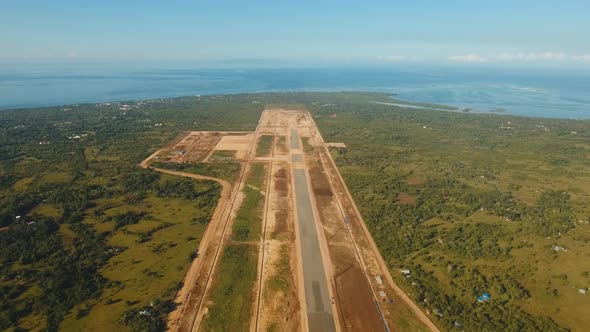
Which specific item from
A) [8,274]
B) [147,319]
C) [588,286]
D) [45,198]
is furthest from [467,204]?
[45,198]

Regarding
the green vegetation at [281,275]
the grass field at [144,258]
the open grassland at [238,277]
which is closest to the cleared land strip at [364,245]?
the green vegetation at [281,275]

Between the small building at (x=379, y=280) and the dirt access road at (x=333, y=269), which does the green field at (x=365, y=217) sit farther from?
the small building at (x=379, y=280)

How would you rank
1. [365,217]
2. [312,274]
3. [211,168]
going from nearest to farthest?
[312,274] → [365,217] → [211,168]

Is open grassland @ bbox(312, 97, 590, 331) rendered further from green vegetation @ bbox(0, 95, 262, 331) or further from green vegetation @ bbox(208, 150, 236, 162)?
green vegetation @ bbox(0, 95, 262, 331)

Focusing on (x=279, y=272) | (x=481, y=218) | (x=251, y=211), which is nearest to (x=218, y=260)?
(x=279, y=272)

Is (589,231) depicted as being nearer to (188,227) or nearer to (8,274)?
(188,227)

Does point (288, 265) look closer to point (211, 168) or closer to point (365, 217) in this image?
point (365, 217)
